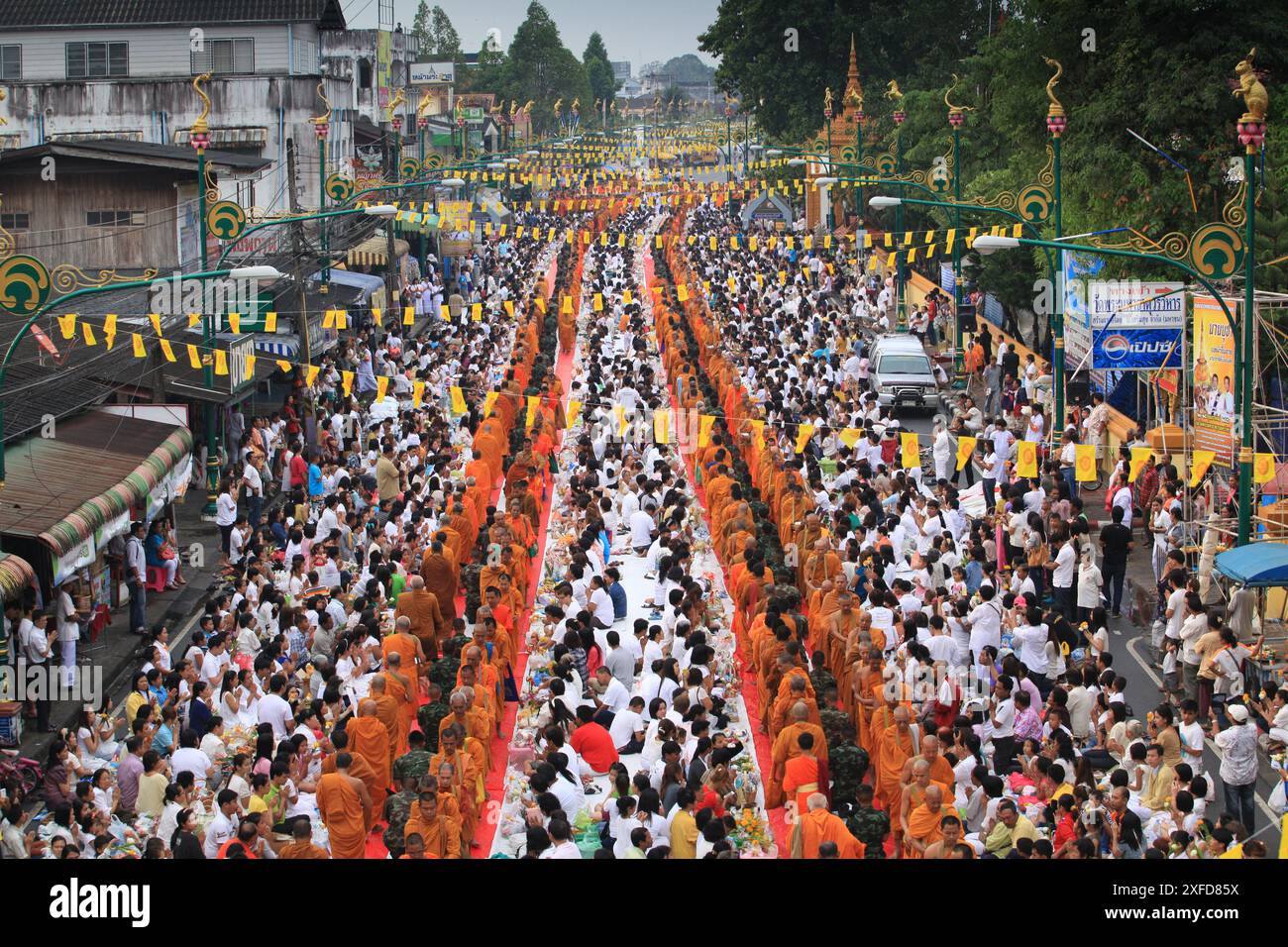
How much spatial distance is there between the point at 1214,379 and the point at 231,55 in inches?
1496

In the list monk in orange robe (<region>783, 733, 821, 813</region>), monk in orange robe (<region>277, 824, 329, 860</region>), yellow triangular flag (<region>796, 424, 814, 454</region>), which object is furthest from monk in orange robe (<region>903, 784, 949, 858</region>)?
yellow triangular flag (<region>796, 424, 814, 454</region>)

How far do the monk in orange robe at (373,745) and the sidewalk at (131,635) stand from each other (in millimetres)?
3503

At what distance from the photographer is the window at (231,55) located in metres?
51.4

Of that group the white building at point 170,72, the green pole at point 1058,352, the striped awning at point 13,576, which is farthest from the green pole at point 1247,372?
the white building at point 170,72

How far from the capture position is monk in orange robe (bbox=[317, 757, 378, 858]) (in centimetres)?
1312

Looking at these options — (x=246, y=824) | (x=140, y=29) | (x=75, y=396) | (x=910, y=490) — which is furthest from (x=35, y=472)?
(x=140, y=29)

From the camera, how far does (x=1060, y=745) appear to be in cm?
1352

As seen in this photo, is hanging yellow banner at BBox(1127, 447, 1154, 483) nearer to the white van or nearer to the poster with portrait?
the poster with portrait

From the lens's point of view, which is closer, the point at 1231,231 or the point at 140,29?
the point at 1231,231

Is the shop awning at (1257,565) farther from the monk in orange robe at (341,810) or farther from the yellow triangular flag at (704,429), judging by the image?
the yellow triangular flag at (704,429)

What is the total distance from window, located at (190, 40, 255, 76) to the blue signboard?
111ft

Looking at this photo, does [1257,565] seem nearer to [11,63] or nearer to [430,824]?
[430,824]
